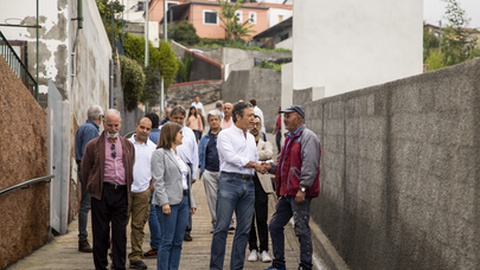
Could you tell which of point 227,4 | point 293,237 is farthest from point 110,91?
point 227,4

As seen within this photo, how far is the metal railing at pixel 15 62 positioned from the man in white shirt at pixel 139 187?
211 cm

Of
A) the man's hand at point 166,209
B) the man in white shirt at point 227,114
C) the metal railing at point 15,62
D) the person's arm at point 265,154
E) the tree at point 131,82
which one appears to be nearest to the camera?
the man's hand at point 166,209

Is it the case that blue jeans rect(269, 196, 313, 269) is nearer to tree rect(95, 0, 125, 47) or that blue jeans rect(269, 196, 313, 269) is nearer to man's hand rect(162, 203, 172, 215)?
man's hand rect(162, 203, 172, 215)

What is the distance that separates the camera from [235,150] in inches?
309

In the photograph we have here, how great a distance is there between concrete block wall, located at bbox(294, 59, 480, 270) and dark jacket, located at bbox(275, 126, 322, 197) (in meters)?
0.54

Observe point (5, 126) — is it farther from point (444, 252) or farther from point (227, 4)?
point (227, 4)

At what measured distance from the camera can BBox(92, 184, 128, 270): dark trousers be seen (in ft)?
26.1

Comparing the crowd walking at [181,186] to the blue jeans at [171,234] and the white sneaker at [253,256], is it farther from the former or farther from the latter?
the white sneaker at [253,256]

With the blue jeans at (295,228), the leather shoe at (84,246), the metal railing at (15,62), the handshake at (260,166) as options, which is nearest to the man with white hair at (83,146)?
the leather shoe at (84,246)

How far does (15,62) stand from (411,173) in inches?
253

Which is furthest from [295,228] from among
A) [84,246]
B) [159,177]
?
[84,246]

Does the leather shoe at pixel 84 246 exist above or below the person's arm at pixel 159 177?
below

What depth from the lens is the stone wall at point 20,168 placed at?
8.05 m

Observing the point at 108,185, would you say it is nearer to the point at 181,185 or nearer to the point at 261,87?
the point at 181,185
